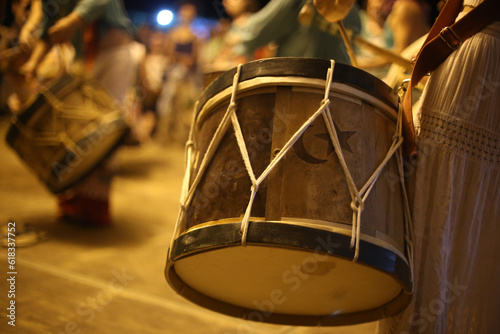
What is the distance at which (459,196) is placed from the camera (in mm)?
1102

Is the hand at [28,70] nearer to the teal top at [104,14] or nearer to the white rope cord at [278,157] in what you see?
the teal top at [104,14]

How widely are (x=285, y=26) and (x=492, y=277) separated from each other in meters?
1.16

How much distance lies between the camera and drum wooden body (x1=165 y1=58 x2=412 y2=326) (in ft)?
3.00

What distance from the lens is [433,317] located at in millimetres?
1099

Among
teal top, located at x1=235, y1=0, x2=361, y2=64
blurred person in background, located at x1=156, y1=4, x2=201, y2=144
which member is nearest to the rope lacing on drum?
teal top, located at x1=235, y1=0, x2=361, y2=64

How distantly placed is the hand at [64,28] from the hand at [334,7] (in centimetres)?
166

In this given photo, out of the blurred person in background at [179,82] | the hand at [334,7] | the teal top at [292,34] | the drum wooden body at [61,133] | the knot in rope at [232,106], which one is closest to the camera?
the knot in rope at [232,106]

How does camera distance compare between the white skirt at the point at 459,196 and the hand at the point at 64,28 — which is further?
the hand at the point at 64,28

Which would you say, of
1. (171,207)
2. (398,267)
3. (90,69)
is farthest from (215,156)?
(171,207)

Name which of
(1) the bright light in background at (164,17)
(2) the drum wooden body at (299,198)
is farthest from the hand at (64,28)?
(1) the bright light in background at (164,17)

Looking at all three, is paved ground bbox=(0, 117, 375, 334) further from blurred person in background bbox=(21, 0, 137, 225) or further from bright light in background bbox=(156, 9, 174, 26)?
bright light in background bbox=(156, 9, 174, 26)

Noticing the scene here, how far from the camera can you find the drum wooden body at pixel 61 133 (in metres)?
2.27

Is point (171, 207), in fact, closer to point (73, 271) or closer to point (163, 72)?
point (73, 271)

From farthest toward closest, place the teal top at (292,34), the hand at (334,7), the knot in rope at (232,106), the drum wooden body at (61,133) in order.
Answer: the drum wooden body at (61,133) < the teal top at (292,34) < the hand at (334,7) < the knot in rope at (232,106)
